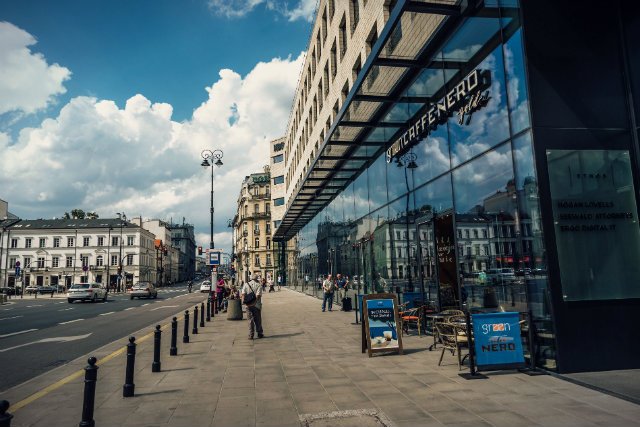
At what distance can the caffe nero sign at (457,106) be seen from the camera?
923 cm

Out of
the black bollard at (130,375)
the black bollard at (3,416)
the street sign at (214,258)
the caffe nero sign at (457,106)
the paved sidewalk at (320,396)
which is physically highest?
the caffe nero sign at (457,106)

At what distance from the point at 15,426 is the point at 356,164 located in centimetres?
1546

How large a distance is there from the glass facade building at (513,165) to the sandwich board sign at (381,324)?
1.98m

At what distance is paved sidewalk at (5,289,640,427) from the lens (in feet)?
17.2

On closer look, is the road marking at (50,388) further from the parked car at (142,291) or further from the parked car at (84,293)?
the parked car at (142,291)

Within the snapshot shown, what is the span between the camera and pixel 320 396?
20.8 ft

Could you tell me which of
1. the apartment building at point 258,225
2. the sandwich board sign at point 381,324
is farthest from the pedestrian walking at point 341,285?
the apartment building at point 258,225

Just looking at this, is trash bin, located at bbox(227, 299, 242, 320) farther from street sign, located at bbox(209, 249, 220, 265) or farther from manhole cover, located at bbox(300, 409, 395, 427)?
manhole cover, located at bbox(300, 409, 395, 427)

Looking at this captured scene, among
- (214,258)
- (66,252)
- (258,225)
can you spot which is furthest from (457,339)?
(66,252)

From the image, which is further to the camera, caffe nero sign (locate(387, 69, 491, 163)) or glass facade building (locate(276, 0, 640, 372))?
caffe nero sign (locate(387, 69, 491, 163))

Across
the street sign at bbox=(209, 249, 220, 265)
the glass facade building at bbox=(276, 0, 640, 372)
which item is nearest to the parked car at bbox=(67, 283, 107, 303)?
the street sign at bbox=(209, 249, 220, 265)

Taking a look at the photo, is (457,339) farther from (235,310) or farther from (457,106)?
(235,310)

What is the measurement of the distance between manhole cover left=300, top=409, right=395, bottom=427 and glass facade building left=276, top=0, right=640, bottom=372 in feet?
12.2

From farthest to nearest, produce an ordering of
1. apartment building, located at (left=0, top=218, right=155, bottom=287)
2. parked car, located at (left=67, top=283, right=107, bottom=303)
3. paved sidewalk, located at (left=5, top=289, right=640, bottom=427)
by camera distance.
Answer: apartment building, located at (left=0, top=218, right=155, bottom=287)
parked car, located at (left=67, top=283, right=107, bottom=303)
paved sidewalk, located at (left=5, top=289, right=640, bottom=427)
